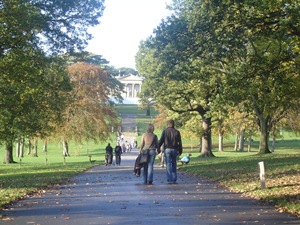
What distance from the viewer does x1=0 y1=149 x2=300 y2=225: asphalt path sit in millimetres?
9703

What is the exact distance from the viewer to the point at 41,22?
25453 mm

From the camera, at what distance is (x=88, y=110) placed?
182ft

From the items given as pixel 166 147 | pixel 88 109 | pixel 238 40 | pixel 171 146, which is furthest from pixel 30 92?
pixel 88 109

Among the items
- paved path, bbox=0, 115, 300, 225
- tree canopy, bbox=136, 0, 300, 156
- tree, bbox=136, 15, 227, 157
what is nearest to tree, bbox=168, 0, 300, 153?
tree canopy, bbox=136, 0, 300, 156

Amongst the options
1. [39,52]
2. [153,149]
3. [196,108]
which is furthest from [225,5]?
[196,108]

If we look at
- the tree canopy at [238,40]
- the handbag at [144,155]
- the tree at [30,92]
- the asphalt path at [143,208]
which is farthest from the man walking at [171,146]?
the tree at [30,92]

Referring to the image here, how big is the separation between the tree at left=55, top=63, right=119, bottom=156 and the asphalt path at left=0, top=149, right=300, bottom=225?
35.8 m

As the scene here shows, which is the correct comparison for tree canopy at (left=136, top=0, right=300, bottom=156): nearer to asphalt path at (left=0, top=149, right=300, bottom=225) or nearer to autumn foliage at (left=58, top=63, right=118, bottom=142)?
asphalt path at (left=0, top=149, right=300, bottom=225)

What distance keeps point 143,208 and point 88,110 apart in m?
44.6

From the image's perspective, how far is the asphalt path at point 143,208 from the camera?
9703mm

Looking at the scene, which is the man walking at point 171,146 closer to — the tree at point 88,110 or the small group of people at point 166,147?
the small group of people at point 166,147

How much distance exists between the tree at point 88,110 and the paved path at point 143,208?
35.6m

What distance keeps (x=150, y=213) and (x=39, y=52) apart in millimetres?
17181

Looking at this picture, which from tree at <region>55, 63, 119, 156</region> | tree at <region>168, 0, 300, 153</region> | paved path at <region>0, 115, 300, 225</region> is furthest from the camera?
tree at <region>55, 63, 119, 156</region>
